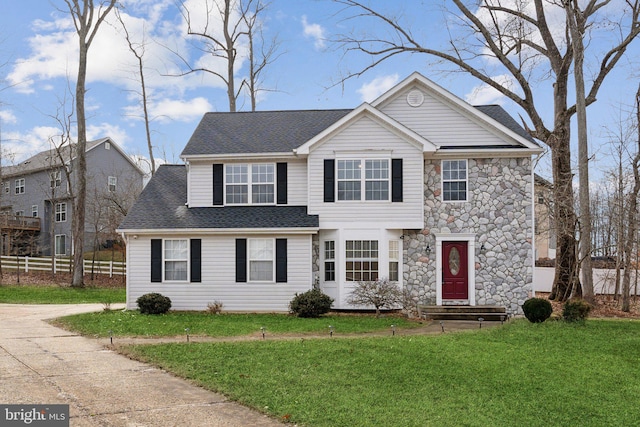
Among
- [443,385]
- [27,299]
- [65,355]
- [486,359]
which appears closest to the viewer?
[443,385]

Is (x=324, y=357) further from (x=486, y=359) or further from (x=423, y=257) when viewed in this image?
→ (x=423, y=257)

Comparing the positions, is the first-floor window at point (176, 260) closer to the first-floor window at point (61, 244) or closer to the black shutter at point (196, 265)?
the black shutter at point (196, 265)

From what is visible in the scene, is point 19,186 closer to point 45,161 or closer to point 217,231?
point 45,161

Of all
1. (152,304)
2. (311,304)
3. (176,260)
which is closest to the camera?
(311,304)

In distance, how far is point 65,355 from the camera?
11.1m

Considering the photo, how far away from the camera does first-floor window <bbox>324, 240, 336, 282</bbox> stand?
18484 millimetres

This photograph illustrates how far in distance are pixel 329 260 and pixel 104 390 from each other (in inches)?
431

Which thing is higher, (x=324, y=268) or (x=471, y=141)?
(x=471, y=141)

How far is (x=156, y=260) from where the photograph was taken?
18.5m

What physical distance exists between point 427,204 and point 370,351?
28.6 ft

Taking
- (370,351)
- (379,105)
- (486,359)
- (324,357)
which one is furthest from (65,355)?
(379,105)

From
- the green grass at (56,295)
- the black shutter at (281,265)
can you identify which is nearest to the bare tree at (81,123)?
the green grass at (56,295)

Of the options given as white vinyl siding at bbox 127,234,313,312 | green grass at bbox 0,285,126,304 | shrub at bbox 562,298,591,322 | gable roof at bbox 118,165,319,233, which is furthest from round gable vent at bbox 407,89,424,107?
green grass at bbox 0,285,126,304

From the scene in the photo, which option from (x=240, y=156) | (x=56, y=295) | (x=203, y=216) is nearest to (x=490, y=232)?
(x=240, y=156)
